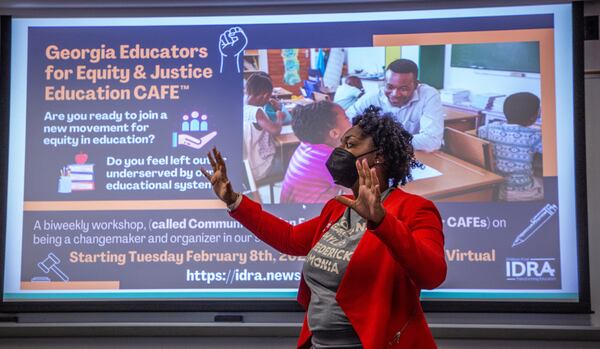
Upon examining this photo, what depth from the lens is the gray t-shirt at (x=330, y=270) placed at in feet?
5.88

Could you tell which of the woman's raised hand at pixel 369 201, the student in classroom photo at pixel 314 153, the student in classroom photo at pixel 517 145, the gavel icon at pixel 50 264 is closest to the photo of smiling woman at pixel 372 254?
the woman's raised hand at pixel 369 201

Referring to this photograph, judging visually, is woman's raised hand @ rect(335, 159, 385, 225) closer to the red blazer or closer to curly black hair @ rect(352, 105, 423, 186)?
the red blazer

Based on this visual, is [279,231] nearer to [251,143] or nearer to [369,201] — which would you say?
[369,201]

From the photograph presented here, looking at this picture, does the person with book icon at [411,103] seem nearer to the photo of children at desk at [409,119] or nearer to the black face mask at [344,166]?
the photo of children at desk at [409,119]

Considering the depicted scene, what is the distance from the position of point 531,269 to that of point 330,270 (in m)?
1.76

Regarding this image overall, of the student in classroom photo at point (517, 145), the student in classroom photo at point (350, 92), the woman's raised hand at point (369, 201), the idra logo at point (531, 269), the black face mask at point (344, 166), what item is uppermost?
the student in classroom photo at point (350, 92)

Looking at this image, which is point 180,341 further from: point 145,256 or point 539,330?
point 539,330

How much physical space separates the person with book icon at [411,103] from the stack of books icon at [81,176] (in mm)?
1386

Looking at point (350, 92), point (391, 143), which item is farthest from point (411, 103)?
point (391, 143)

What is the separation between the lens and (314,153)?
3371mm

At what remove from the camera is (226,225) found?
3.38 metres

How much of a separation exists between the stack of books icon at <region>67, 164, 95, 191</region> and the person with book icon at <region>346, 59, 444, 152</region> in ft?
4.55

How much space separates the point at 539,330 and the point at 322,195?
4.08 feet

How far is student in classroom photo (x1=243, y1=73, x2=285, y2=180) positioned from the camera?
11.1 feet
